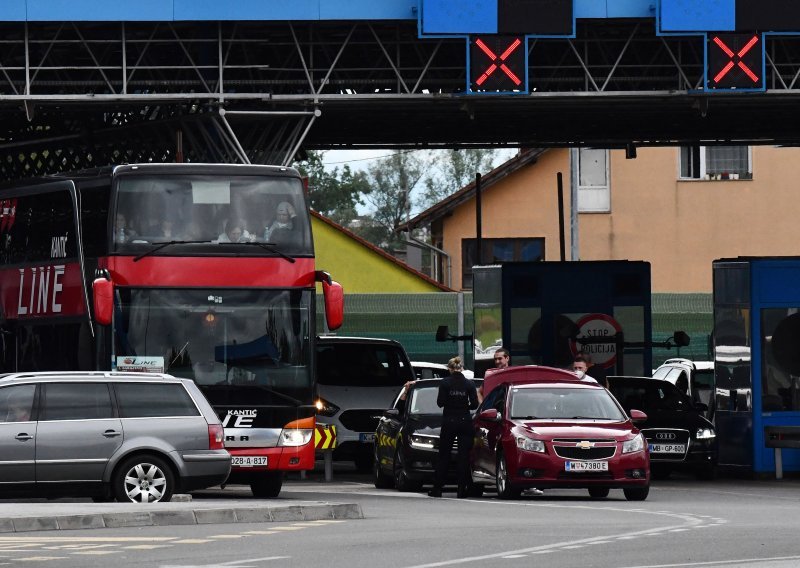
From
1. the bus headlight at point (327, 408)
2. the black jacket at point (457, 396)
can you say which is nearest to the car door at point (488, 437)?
the black jacket at point (457, 396)

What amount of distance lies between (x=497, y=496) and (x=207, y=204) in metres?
4.97

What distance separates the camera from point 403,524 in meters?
18.7

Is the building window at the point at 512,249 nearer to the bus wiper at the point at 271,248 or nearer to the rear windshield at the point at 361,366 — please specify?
the rear windshield at the point at 361,366

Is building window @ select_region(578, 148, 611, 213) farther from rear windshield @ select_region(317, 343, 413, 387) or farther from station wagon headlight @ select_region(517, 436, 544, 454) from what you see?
station wagon headlight @ select_region(517, 436, 544, 454)

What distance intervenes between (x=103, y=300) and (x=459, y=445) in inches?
196

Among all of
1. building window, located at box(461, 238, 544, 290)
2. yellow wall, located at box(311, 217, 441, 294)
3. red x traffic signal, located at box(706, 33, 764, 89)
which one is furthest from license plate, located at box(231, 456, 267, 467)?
building window, located at box(461, 238, 544, 290)

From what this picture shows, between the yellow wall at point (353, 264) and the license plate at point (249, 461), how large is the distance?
41557 mm

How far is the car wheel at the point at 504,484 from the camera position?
76.0 ft

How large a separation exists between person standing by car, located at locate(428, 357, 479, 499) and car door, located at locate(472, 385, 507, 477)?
13 cm

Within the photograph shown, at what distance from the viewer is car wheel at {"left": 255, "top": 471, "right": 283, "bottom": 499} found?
2392cm

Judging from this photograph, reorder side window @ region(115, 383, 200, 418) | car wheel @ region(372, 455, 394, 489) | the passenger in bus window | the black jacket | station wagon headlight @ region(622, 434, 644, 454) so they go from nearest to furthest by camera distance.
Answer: side window @ region(115, 383, 200, 418), station wagon headlight @ region(622, 434, 644, 454), the passenger in bus window, the black jacket, car wheel @ region(372, 455, 394, 489)

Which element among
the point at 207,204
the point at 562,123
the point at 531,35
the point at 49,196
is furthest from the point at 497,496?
the point at 562,123

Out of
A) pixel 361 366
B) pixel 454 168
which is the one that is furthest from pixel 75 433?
pixel 454 168

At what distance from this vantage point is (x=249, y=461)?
2306 cm
